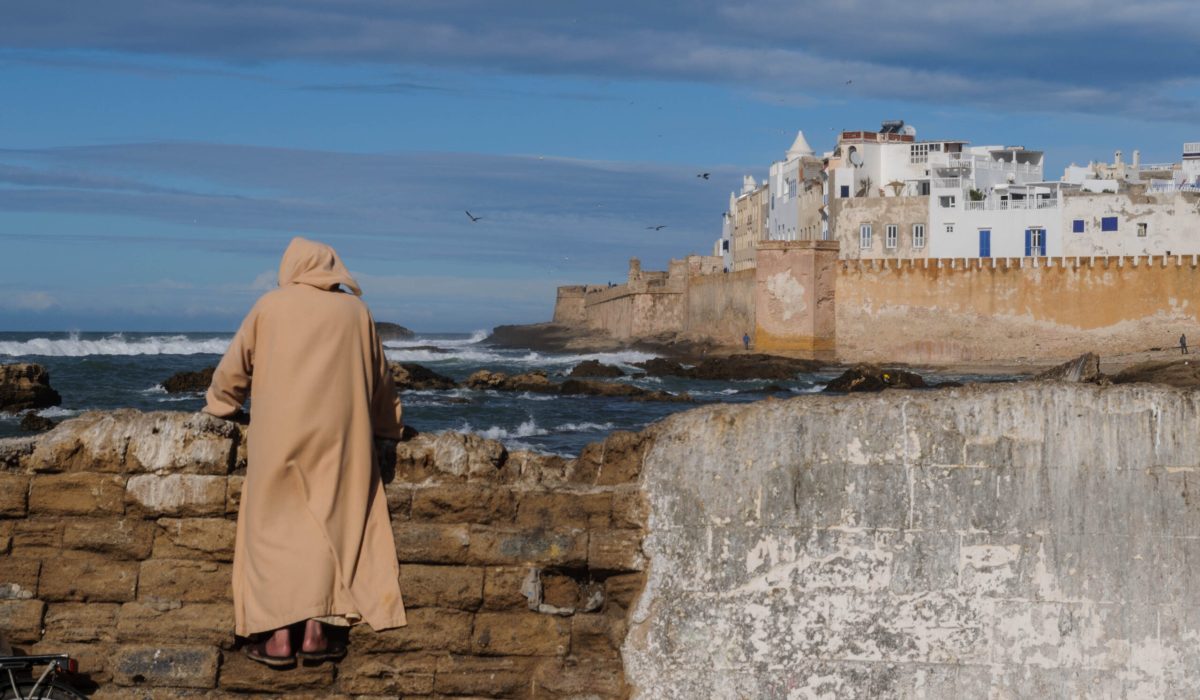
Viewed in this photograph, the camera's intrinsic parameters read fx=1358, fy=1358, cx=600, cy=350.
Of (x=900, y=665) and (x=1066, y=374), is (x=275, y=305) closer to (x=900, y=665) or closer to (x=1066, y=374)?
(x=900, y=665)

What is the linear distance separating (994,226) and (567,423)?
93.6ft

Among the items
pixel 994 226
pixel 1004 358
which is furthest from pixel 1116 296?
pixel 994 226

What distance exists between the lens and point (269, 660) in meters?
3.96

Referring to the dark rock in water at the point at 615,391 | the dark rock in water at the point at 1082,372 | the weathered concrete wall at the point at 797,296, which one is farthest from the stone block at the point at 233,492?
the weathered concrete wall at the point at 797,296

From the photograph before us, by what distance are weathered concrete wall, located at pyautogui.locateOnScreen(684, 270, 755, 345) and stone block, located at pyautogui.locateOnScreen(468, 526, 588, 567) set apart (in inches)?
1644

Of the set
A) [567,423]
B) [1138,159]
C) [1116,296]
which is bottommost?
[567,423]

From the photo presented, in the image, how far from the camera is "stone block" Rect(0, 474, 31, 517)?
4.17 metres

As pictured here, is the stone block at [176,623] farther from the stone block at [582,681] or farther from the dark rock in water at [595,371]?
the dark rock in water at [595,371]

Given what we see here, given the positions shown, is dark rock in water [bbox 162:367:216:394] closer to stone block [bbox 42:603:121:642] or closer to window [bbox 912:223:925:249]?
window [bbox 912:223:925:249]

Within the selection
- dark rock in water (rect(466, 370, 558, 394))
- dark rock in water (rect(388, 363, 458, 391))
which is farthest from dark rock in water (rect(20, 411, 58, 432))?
dark rock in water (rect(466, 370, 558, 394))

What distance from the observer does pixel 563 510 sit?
4.18m

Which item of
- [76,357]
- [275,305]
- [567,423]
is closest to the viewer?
[275,305]

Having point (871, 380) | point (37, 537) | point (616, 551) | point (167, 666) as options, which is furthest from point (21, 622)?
point (871, 380)

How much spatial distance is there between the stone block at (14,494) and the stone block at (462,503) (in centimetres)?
120
